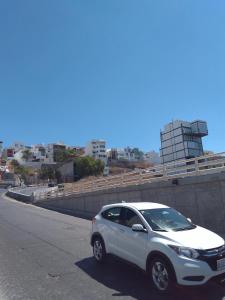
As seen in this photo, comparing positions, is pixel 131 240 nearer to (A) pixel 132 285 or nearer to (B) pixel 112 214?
(A) pixel 132 285

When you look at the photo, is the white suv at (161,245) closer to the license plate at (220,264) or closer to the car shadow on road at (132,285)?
the license plate at (220,264)

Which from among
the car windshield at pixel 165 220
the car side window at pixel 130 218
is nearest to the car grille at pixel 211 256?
the car windshield at pixel 165 220

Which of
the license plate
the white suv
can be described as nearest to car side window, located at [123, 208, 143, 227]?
the white suv

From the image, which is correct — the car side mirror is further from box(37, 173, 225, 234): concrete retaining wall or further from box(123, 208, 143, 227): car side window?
box(37, 173, 225, 234): concrete retaining wall

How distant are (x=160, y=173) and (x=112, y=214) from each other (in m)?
8.70

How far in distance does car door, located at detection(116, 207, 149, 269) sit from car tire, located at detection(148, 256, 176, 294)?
316 millimetres

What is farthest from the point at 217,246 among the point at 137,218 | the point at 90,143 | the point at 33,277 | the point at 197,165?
the point at 90,143

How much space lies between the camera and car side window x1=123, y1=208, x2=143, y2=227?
768 centimetres

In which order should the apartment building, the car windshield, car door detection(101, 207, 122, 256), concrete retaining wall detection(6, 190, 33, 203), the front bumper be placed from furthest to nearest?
concrete retaining wall detection(6, 190, 33, 203)
the apartment building
car door detection(101, 207, 122, 256)
the car windshield
the front bumper

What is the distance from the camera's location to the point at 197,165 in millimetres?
14492

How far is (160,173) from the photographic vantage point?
674 inches

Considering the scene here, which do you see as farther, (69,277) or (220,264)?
(69,277)

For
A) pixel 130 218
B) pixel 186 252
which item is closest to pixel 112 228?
pixel 130 218

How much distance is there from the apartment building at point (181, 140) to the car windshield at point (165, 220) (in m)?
14.0
